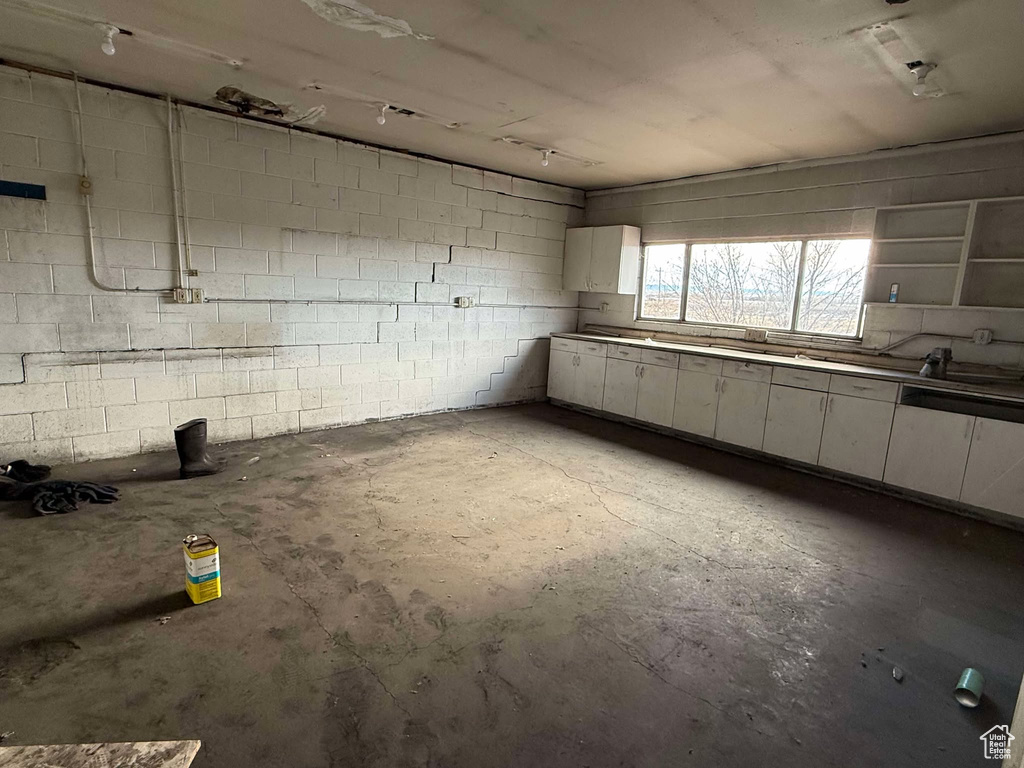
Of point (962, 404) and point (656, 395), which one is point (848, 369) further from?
point (656, 395)

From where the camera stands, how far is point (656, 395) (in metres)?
5.53

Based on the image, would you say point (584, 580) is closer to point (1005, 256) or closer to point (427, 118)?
point (427, 118)

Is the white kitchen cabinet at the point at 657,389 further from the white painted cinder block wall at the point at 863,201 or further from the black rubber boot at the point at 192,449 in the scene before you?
the black rubber boot at the point at 192,449

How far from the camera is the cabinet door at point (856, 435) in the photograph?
160 inches

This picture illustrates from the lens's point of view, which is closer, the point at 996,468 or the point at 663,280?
the point at 996,468

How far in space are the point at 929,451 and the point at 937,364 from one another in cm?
73

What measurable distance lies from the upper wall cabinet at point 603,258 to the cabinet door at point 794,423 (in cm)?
241

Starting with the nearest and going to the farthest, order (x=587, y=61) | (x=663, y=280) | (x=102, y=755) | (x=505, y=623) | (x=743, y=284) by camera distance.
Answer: (x=102, y=755) < (x=505, y=623) < (x=587, y=61) < (x=743, y=284) < (x=663, y=280)

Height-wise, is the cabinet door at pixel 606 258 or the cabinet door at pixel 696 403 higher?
the cabinet door at pixel 606 258

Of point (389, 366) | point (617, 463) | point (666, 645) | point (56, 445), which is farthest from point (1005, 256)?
point (56, 445)

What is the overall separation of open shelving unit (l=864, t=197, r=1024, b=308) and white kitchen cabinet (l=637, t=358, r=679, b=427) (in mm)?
1803

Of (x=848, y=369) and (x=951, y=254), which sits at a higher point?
(x=951, y=254)

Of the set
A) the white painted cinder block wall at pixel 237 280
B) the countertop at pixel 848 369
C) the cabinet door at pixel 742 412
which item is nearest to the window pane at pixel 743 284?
the countertop at pixel 848 369

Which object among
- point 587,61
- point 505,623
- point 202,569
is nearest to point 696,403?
point 587,61
